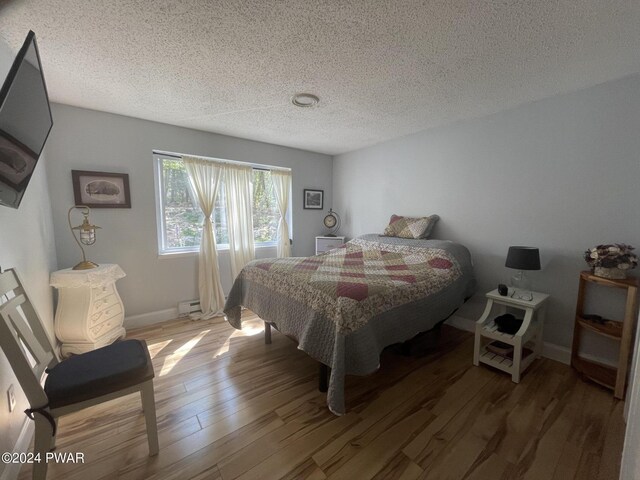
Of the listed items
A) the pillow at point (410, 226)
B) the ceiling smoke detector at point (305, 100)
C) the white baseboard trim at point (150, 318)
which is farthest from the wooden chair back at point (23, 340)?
the pillow at point (410, 226)

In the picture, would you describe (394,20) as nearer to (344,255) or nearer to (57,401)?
(344,255)

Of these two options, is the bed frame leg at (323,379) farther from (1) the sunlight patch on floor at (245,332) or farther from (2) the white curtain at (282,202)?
(2) the white curtain at (282,202)

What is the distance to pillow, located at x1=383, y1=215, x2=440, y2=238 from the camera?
2977 millimetres

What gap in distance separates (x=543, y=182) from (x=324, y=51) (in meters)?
2.21

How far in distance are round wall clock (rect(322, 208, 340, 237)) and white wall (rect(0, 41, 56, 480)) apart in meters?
3.23

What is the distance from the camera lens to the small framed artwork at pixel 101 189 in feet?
7.96

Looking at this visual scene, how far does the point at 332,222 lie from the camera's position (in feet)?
13.8

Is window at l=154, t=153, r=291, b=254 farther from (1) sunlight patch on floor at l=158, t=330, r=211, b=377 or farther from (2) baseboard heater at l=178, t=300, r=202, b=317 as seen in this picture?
(1) sunlight patch on floor at l=158, t=330, r=211, b=377

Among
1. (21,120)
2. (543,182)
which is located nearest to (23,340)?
(21,120)

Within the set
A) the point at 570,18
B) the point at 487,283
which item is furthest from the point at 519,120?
the point at 487,283

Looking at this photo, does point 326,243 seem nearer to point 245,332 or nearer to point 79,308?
point 245,332

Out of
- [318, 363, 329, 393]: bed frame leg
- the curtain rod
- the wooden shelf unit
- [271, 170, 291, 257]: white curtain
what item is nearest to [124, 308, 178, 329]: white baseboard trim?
[271, 170, 291, 257]: white curtain

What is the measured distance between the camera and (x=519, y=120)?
2.36 m

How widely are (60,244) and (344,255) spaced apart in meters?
2.85
